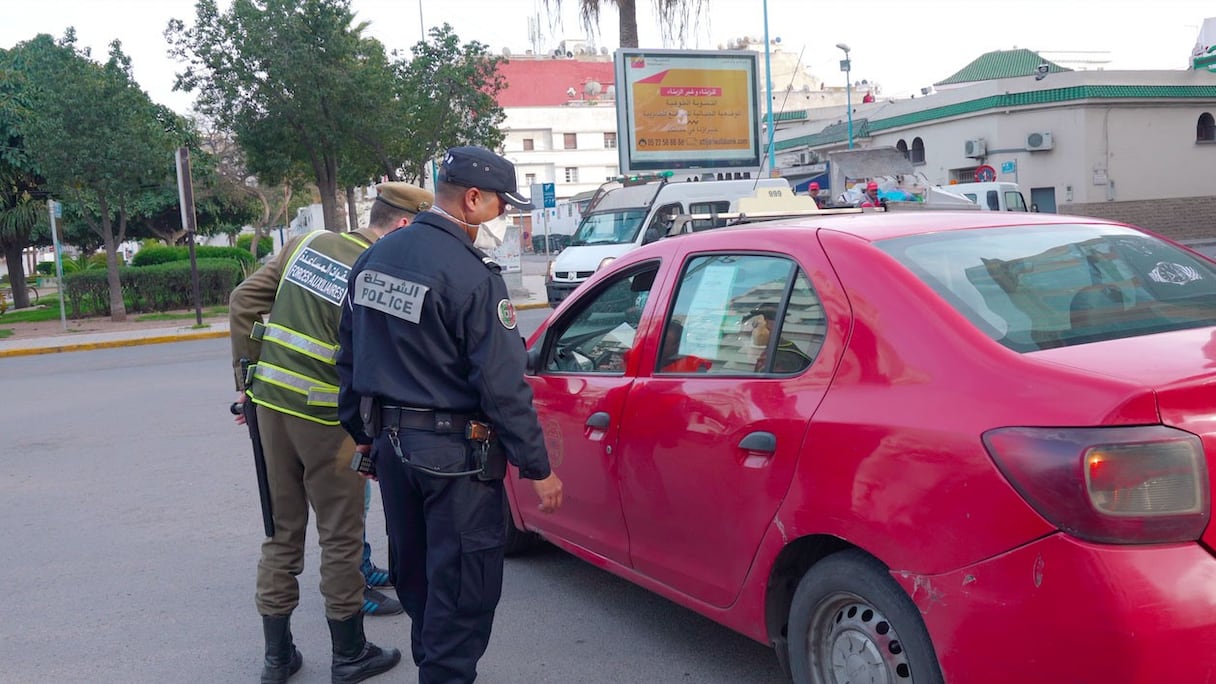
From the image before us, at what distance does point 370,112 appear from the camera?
26094mm

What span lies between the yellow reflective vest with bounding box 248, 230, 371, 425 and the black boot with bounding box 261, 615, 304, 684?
0.79 m

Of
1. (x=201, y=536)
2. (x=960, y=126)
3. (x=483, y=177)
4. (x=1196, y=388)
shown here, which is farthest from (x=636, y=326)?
(x=960, y=126)

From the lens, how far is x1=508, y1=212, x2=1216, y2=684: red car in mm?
2369

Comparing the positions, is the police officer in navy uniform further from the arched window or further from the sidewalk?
the arched window

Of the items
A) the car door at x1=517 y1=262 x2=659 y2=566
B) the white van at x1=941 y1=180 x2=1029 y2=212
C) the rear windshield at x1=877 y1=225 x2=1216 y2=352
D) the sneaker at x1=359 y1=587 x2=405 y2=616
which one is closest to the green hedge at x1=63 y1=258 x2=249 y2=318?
the white van at x1=941 y1=180 x2=1029 y2=212

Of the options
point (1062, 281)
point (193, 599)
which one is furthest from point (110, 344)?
point (1062, 281)

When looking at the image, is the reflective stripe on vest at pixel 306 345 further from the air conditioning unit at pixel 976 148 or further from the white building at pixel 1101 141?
the air conditioning unit at pixel 976 148

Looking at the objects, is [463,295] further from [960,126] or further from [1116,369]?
[960,126]

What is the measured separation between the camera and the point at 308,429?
3824 millimetres

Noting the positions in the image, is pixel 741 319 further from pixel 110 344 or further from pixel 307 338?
pixel 110 344

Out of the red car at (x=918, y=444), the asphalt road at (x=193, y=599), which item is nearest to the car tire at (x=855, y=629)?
the red car at (x=918, y=444)

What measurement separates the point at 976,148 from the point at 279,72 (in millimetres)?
20541

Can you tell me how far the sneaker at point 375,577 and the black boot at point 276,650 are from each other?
3.14ft

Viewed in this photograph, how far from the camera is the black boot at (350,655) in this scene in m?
3.91
